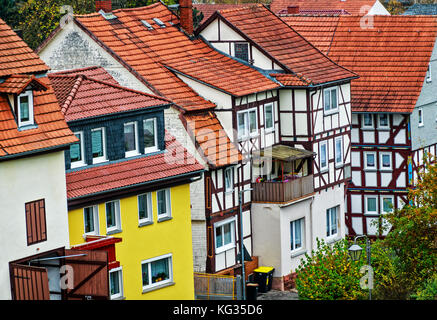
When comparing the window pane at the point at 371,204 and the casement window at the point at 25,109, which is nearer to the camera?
the casement window at the point at 25,109

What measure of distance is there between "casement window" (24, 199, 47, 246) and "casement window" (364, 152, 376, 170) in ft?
96.8

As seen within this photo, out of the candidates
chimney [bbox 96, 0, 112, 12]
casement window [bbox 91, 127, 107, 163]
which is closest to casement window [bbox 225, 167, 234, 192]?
casement window [bbox 91, 127, 107, 163]

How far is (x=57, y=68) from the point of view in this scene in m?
53.7

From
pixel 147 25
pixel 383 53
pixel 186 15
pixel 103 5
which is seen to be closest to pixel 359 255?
pixel 147 25

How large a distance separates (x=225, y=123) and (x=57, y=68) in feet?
25.7

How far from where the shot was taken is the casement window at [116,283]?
142 ft

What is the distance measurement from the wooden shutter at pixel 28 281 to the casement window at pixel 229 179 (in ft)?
50.6

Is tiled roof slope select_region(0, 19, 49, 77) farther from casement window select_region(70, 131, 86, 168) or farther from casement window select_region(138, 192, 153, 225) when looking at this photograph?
casement window select_region(138, 192, 153, 225)

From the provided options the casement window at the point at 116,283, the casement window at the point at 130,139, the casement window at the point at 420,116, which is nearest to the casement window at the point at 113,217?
the casement window at the point at 116,283

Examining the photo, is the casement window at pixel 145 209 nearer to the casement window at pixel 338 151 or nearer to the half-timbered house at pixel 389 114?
the casement window at pixel 338 151

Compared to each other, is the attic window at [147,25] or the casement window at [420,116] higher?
the attic window at [147,25]

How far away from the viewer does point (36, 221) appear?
37969mm

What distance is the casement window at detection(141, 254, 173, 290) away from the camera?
44.7 m

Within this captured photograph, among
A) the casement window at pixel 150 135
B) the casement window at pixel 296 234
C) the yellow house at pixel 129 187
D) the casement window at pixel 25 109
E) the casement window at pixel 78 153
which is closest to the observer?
the casement window at pixel 25 109
